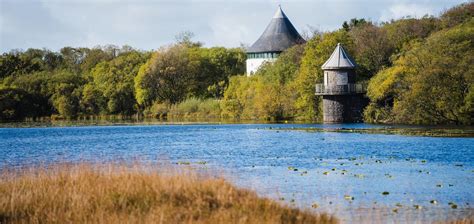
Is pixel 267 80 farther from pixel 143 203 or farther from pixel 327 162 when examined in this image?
pixel 143 203

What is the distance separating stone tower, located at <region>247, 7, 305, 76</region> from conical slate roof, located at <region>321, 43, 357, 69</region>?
27.5m

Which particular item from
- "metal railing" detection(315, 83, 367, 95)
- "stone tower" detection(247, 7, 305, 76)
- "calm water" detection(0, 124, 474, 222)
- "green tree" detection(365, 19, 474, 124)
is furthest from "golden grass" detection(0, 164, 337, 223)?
"stone tower" detection(247, 7, 305, 76)

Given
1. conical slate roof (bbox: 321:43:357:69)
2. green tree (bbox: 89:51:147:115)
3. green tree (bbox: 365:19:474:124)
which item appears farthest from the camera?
green tree (bbox: 89:51:147:115)

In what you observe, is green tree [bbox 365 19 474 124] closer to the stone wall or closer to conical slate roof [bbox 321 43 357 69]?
the stone wall

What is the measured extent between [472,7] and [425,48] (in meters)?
21.2

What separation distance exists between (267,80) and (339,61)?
1548cm

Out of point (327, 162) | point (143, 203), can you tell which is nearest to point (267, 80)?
point (327, 162)

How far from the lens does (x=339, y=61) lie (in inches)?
2542

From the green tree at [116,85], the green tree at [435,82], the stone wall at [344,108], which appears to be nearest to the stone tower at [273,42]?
the green tree at [116,85]

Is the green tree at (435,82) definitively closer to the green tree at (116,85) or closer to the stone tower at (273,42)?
the stone tower at (273,42)

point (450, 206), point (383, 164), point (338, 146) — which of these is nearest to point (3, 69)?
point (338, 146)

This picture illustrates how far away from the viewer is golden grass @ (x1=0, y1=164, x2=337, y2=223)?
1487cm

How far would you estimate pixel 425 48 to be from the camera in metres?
56.4

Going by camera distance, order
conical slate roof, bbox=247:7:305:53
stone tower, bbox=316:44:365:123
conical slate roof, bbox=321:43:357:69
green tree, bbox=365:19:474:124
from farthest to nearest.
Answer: conical slate roof, bbox=247:7:305:53, conical slate roof, bbox=321:43:357:69, stone tower, bbox=316:44:365:123, green tree, bbox=365:19:474:124
